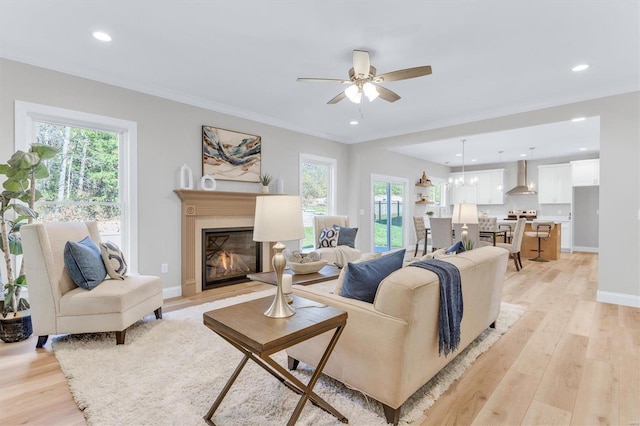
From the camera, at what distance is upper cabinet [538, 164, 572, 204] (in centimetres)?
838

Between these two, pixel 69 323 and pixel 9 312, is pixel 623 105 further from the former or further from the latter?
pixel 9 312

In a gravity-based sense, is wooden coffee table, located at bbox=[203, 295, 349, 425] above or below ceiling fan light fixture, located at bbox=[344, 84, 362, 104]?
below

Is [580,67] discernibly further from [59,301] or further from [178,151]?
[59,301]

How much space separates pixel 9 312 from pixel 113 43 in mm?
2490

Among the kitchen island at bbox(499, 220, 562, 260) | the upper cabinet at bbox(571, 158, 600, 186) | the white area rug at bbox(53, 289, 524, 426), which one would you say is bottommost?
the white area rug at bbox(53, 289, 524, 426)

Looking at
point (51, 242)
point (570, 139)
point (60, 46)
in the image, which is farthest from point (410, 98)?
point (570, 139)

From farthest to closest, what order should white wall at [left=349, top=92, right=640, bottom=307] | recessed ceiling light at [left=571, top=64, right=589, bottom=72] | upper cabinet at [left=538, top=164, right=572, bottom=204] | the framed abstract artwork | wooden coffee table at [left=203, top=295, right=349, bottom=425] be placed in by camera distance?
upper cabinet at [left=538, top=164, right=572, bottom=204], the framed abstract artwork, white wall at [left=349, top=92, right=640, bottom=307], recessed ceiling light at [left=571, top=64, right=589, bottom=72], wooden coffee table at [left=203, top=295, right=349, bottom=425]

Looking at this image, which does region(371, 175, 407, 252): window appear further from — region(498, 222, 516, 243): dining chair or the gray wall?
the gray wall

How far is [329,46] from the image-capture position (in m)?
2.85

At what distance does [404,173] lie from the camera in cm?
839

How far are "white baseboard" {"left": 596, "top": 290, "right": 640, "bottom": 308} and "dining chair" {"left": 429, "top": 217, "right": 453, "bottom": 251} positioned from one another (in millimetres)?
2459

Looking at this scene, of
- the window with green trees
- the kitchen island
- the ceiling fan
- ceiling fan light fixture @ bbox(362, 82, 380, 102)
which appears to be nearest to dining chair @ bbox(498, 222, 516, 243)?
the kitchen island

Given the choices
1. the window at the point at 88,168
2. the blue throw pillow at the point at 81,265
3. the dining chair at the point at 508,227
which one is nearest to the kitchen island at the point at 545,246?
the dining chair at the point at 508,227

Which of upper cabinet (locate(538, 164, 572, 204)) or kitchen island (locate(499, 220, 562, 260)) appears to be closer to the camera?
kitchen island (locate(499, 220, 562, 260))
